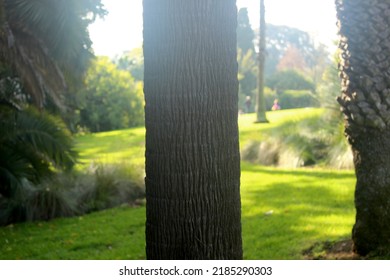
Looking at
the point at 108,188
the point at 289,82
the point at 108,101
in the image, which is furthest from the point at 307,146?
the point at 289,82

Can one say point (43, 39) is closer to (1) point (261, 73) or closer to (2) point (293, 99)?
(1) point (261, 73)

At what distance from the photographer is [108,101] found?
3278cm

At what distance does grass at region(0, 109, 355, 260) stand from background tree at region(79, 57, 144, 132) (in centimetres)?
2259

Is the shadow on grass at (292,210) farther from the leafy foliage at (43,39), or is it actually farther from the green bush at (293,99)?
the green bush at (293,99)

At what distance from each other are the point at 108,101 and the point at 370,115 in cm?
2885

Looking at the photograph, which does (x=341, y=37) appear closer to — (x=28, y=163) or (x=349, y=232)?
A: (x=349, y=232)

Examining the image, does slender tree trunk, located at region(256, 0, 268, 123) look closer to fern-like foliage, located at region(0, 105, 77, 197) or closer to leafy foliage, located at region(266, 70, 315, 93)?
fern-like foliage, located at region(0, 105, 77, 197)

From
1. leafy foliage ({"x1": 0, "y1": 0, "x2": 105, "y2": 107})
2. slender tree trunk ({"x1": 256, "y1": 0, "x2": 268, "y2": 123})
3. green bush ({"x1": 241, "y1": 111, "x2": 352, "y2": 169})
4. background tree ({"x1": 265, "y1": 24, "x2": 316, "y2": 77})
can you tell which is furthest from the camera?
background tree ({"x1": 265, "y1": 24, "x2": 316, "y2": 77})

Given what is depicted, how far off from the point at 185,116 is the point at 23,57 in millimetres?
6827

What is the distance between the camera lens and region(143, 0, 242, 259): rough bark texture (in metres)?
3.05

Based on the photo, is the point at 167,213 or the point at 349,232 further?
the point at 349,232

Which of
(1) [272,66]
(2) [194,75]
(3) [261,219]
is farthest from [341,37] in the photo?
(1) [272,66]

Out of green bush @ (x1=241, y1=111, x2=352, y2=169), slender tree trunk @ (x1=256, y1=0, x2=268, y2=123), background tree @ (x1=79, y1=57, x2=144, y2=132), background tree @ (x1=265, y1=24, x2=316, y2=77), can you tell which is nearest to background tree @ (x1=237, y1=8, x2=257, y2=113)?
background tree @ (x1=79, y1=57, x2=144, y2=132)

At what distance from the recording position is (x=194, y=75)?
10.1 ft
